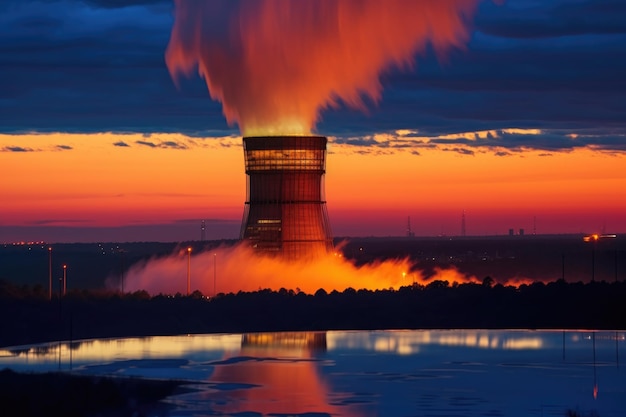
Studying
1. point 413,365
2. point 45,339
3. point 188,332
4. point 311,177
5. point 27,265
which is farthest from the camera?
point 27,265

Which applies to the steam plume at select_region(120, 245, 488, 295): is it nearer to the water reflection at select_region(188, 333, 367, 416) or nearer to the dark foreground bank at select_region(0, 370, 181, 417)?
the water reflection at select_region(188, 333, 367, 416)

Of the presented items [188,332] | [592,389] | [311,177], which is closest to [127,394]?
[592,389]

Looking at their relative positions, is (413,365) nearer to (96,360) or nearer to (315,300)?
(96,360)

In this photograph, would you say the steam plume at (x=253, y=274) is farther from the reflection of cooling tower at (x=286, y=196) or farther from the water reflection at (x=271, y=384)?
the water reflection at (x=271, y=384)

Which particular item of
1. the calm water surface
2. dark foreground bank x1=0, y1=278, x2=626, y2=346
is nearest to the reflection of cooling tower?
dark foreground bank x1=0, y1=278, x2=626, y2=346

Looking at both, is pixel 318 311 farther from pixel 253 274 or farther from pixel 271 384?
pixel 271 384

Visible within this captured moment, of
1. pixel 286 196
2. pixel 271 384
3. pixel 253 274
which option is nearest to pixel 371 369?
pixel 271 384
